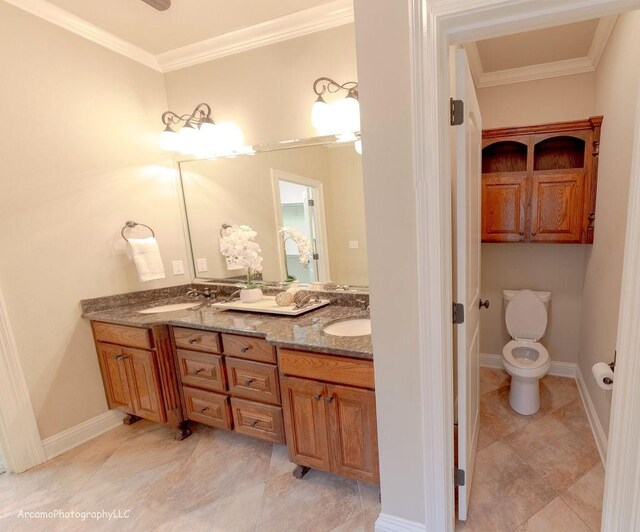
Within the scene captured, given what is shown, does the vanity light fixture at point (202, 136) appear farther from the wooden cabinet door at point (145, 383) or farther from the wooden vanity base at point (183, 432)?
the wooden vanity base at point (183, 432)

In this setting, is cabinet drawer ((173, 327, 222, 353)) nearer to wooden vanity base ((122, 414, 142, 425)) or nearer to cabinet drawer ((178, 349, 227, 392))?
cabinet drawer ((178, 349, 227, 392))

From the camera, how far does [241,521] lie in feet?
5.15

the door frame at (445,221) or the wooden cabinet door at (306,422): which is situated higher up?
the door frame at (445,221)

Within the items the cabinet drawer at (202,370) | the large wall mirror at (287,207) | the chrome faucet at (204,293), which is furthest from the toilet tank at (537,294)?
the chrome faucet at (204,293)

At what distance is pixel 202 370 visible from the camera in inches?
79.3

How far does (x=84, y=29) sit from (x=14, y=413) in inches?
97.0

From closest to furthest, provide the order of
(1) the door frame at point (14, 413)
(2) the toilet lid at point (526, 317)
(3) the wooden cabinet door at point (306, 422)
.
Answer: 1. (3) the wooden cabinet door at point (306, 422)
2. (1) the door frame at point (14, 413)
3. (2) the toilet lid at point (526, 317)

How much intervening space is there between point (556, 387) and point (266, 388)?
2.36 m

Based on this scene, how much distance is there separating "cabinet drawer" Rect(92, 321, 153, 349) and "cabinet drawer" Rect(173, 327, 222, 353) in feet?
0.58

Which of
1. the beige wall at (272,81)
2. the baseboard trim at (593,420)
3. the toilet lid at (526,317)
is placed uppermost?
the beige wall at (272,81)

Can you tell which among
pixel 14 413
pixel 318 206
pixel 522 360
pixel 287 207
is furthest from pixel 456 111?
pixel 14 413

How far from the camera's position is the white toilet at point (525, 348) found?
7.28ft

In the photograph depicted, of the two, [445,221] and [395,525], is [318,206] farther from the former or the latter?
[395,525]

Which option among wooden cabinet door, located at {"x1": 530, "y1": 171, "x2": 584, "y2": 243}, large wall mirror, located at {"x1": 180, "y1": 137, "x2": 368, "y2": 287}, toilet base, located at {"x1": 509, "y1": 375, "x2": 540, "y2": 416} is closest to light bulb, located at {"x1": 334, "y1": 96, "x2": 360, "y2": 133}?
large wall mirror, located at {"x1": 180, "y1": 137, "x2": 368, "y2": 287}
